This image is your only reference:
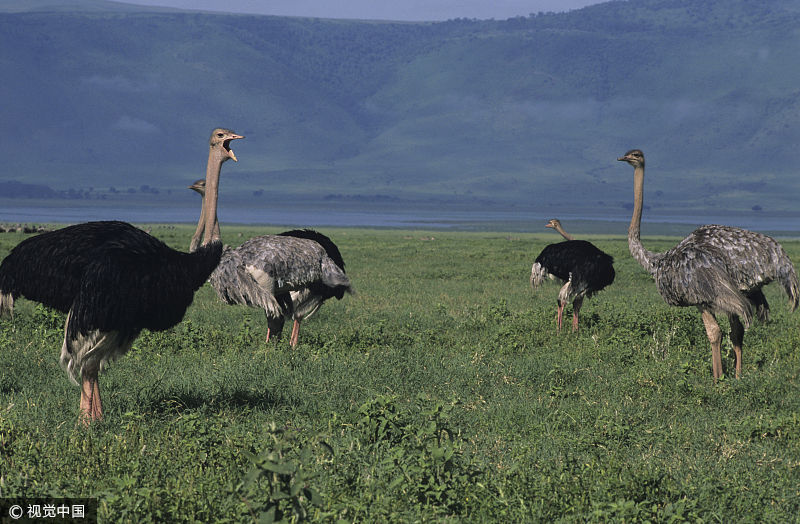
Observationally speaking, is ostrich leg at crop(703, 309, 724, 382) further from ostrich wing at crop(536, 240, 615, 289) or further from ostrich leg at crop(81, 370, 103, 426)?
ostrich leg at crop(81, 370, 103, 426)

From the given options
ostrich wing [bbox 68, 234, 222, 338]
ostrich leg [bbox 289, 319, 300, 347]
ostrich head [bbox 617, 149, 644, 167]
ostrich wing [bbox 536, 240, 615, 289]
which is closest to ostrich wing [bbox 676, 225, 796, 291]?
ostrich head [bbox 617, 149, 644, 167]

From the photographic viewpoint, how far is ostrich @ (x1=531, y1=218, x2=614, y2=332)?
15.3 meters

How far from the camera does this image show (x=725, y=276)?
10883 millimetres

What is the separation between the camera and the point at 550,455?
7602 millimetres

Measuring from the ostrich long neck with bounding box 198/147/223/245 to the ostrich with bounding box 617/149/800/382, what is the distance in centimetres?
512

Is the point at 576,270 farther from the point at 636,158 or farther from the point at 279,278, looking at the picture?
the point at 279,278

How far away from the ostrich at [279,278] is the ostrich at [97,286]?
336 centimetres

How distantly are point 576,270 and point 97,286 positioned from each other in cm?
916

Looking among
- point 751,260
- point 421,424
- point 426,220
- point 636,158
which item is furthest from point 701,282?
point 426,220

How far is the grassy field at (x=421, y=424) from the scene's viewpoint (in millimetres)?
5930

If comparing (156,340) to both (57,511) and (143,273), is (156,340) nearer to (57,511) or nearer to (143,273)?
(143,273)

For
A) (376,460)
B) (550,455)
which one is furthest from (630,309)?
(376,460)

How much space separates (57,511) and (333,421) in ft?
8.70

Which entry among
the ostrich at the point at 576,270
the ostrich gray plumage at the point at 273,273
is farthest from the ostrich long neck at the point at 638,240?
the ostrich gray plumage at the point at 273,273
